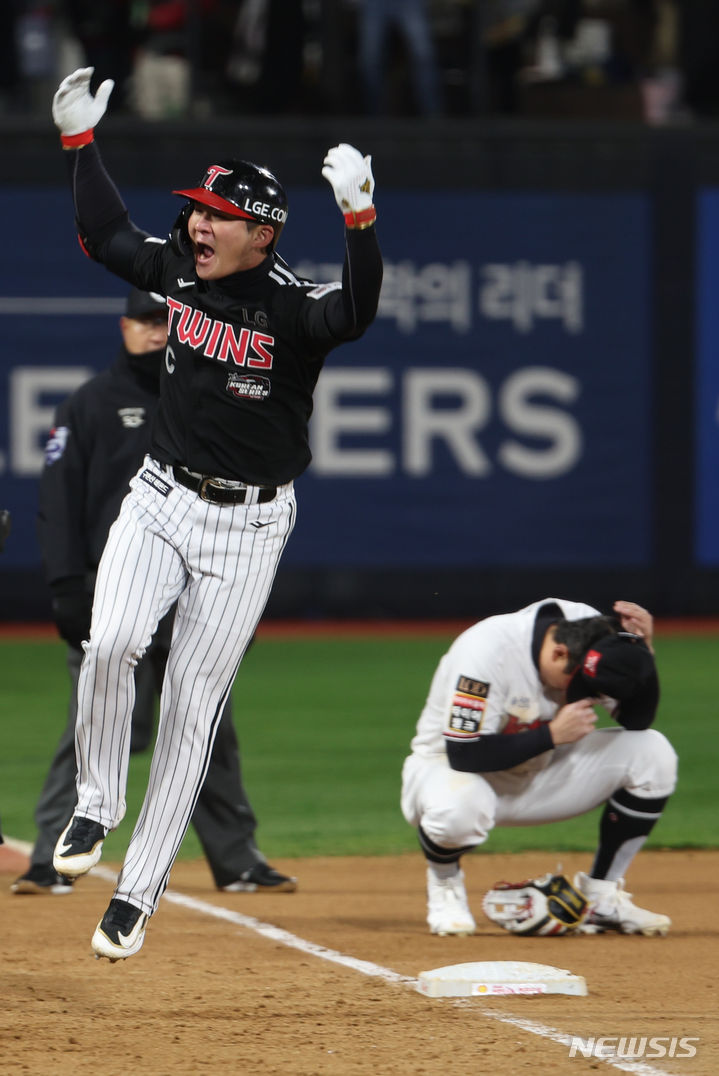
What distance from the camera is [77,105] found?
17.2 ft

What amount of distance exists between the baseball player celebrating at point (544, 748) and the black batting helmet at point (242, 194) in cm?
167

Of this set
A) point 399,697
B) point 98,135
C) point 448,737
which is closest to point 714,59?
point 98,135

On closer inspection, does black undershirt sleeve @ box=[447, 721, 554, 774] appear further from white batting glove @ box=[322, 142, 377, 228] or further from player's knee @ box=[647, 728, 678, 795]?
white batting glove @ box=[322, 142, 377, 228]

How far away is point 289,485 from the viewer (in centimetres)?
525

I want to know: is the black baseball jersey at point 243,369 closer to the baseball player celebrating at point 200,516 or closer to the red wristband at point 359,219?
the baseball player celebrating at point 200,516

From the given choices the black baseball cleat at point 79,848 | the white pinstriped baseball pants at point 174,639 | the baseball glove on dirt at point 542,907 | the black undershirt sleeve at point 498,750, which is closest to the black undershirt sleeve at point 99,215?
the white pinstriped baseball pants at point 174,639

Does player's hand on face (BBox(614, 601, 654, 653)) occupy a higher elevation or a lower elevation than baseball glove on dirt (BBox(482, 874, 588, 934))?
higher

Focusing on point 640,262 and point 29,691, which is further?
point 640,262

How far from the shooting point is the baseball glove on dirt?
5883mm

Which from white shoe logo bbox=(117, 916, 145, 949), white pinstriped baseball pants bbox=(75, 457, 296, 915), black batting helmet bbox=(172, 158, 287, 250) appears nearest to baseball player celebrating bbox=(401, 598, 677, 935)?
white pinstriped baseball pants bbox=(75, 457, 296, 915)

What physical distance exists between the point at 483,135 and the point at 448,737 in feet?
32.1

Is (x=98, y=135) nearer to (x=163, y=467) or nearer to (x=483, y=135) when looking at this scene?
(x=483, y=135)

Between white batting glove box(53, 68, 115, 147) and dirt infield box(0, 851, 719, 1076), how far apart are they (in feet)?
8.46

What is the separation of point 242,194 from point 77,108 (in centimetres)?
66
